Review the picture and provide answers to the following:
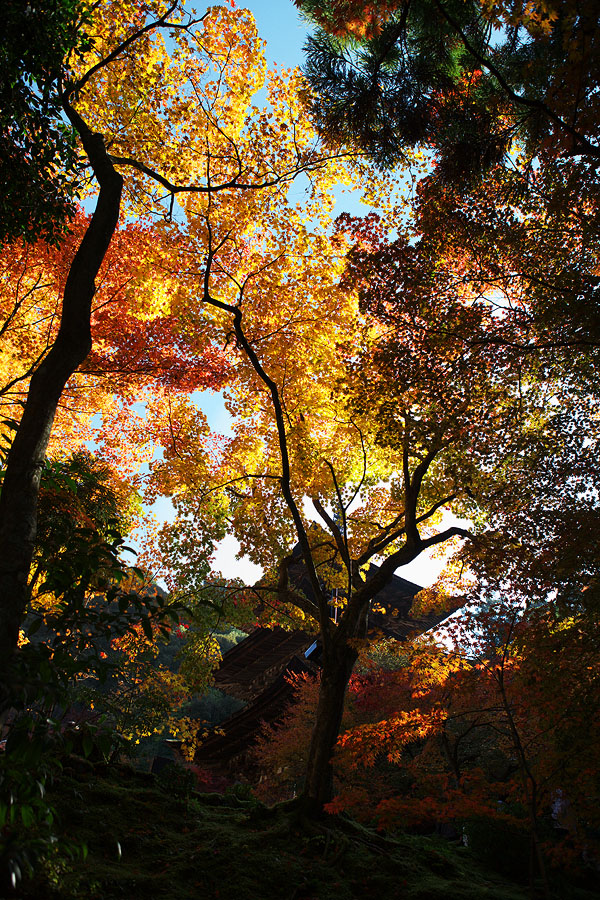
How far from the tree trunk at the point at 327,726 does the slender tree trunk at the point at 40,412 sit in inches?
249

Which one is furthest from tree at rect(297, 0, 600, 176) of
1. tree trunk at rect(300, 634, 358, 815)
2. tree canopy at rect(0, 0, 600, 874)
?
tree trunk at rect(300, 634, 358, 815)

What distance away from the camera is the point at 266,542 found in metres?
12.2

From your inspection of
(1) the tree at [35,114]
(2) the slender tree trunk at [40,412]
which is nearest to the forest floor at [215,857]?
(2) the slender tree trunk at [40,412]

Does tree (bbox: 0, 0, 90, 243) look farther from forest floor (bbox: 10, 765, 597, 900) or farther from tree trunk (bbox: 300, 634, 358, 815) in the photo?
tree trunk (bbox: 300, 634, 358, 815)

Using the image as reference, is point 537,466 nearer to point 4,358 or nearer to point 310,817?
point 310,817

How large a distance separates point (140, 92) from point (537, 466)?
9.04 metres

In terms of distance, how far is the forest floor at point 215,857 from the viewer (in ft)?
15.2

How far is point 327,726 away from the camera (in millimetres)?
8234

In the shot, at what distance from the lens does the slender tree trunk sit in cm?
327

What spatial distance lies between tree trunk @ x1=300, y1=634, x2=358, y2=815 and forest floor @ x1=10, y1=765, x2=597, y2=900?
338mm

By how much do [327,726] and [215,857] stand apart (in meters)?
2.83

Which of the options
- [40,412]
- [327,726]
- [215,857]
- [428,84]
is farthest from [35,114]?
[327,726]

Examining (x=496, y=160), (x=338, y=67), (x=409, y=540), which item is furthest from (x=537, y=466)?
(x=338, y=67)

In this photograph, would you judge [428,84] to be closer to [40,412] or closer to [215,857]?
[40,412]
